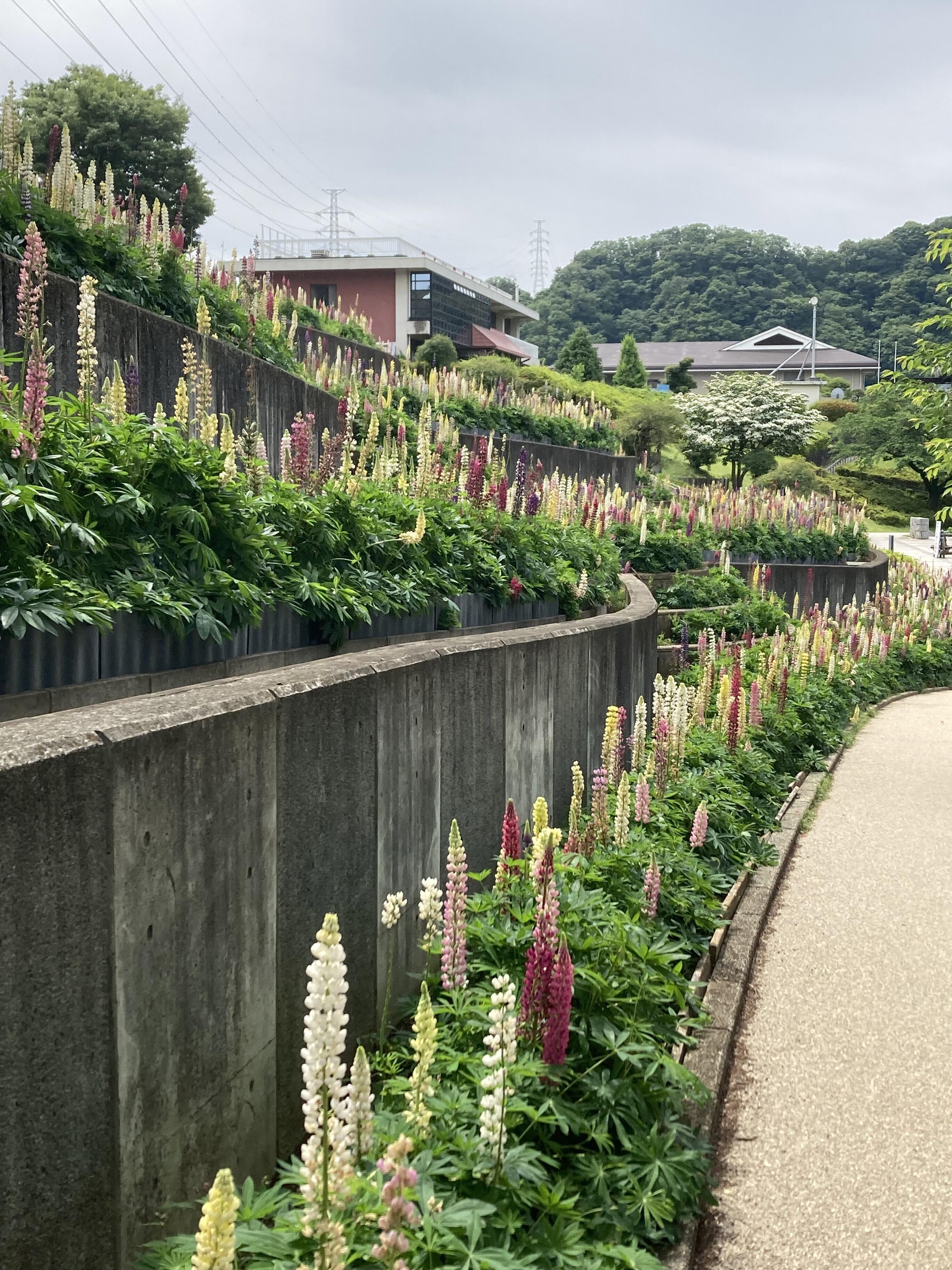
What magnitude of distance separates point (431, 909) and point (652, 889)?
1.50 m

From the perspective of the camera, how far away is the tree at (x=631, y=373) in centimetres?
5459

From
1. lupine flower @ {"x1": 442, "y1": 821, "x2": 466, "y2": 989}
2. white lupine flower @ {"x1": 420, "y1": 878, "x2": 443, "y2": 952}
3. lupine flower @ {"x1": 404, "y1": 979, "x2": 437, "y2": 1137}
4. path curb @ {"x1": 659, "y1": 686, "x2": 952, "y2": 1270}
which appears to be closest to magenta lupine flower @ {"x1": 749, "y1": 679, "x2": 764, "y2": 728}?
path curb @ {"x1": 659, "y1": 686, "x2": 952, "y2": 1270}

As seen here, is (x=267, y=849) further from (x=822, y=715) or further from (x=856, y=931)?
(x=822, y=715)

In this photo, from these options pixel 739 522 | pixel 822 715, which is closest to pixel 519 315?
pixel 739 522

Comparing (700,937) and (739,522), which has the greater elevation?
(739,522)

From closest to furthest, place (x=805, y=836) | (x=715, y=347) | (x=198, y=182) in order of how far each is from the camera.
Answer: (x=805, y=836)
(x=198, y=182)
(x=715, y=347)

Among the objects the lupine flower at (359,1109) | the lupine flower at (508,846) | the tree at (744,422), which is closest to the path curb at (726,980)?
the lupine flower at (508,846)

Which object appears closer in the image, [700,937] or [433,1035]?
[433,1035]

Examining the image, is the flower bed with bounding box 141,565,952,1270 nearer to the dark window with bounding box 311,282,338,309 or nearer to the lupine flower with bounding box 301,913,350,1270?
the lupine flower with bounding box 301,913,350,1270

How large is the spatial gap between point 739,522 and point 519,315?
50.5 m

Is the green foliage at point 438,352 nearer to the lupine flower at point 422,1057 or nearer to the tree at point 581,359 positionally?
the tree at point 581,359

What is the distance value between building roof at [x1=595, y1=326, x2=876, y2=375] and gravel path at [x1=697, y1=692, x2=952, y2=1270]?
259 ft

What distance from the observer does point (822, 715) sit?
447 inches

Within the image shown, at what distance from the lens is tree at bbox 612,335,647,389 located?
54.6 m
